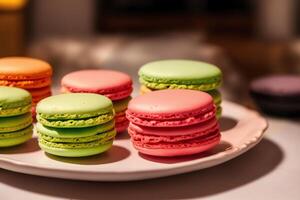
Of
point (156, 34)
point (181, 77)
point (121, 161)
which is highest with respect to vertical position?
point (181, 77)

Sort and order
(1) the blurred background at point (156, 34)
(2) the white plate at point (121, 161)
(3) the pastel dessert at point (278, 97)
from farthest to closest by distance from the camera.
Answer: (1) the blurred background at point (156, 34)
(3) the pastel dessert at point (278, 97)
(2) the white plate at point (121, 161)

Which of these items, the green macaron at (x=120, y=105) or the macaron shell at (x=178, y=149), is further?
the green macaron at (x=120, y=105)

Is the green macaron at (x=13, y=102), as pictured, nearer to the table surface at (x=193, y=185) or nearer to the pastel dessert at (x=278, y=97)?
the table surface at (x=193, y=185)

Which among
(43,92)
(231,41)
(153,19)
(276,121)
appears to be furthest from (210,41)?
(43,92)

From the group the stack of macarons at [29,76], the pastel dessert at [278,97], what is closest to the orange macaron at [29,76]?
the stack of macarons at [29,76]

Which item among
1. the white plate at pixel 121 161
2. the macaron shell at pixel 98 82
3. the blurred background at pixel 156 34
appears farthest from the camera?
the blurred background at pixel 156 34

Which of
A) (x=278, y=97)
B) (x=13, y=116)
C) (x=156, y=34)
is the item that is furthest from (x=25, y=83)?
(x=156, y=34)

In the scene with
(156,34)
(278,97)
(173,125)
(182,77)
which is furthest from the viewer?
(156,34)

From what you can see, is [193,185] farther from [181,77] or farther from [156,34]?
[156,34]
